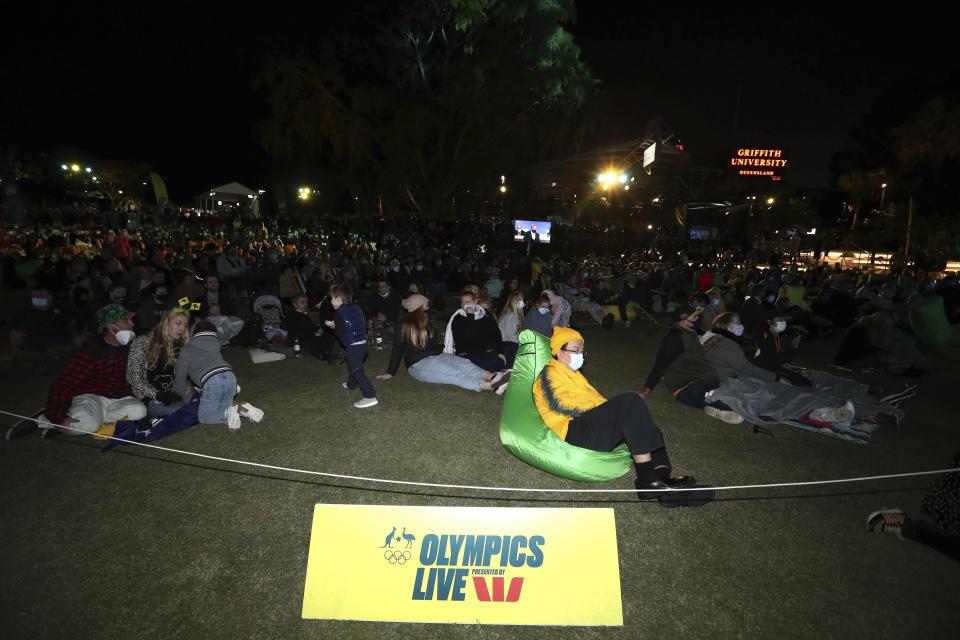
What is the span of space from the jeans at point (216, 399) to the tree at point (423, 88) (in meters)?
22.4

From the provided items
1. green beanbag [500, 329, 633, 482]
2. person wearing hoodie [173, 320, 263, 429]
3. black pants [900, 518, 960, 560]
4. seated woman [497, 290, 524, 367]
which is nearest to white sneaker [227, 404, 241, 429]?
person wearing hoodie [173, 320, 263, 429]

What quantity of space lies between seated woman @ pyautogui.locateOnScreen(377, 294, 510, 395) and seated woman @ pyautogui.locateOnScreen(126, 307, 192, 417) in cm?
255

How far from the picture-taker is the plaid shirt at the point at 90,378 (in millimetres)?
4439

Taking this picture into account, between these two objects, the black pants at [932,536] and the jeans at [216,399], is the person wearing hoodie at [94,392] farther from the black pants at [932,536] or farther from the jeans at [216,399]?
the black pants at [932,536]

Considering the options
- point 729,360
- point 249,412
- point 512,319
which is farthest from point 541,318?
point 249,412

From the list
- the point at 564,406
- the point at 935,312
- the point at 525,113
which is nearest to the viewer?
the point at 564,406

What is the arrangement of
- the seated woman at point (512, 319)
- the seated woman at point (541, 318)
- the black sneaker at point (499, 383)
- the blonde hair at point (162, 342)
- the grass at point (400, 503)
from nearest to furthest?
the grass at point (400, 503) → the blonde hair at point (162, 342) → the black sneaker at point (499, 383) → the seated woman at point (541, 318) → the seated woman at point (512, 319)

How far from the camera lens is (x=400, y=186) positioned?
87.8ft

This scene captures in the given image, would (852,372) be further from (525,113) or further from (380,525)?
(525,113)

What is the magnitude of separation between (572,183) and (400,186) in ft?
34.3

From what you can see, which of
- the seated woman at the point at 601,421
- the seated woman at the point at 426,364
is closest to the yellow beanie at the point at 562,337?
the seated woman at the point at 601,421

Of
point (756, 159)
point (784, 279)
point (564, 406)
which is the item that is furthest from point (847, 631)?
point (756, 159)

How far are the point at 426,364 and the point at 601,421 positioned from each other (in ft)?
11.0

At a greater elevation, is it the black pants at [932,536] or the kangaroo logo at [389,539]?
the kangaroo logo at [389,539]
